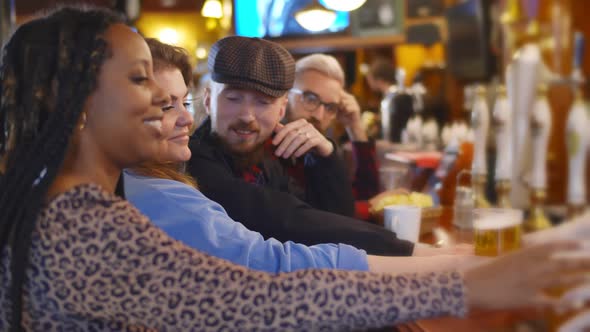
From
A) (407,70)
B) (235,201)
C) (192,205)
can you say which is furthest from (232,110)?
(407,70)

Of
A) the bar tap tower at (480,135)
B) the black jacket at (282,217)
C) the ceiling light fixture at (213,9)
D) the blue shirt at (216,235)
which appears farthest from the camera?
the ceiling light fixture at (213,9)

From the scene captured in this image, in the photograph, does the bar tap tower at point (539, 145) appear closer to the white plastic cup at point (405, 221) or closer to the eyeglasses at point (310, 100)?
the white plastic cup at point (405, 221)

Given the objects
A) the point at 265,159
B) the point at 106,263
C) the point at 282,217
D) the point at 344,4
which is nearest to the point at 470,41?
the point at 344,4

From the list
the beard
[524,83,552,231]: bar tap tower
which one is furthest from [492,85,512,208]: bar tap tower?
the beard

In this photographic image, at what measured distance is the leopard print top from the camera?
952 mm

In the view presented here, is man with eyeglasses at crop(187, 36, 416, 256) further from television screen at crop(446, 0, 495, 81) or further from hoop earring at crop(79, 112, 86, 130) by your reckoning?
television screen at crop(446, 0, 495, 81)

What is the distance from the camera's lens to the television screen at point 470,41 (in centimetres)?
564

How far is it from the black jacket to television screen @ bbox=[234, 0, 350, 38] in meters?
3.83

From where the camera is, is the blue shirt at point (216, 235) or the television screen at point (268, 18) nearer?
the blue shirt at point (216, 235)

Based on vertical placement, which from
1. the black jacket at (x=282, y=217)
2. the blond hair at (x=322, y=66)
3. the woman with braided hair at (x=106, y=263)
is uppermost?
the blond hair at (x=322, y=66)

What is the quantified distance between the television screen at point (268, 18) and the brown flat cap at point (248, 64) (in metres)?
3.53

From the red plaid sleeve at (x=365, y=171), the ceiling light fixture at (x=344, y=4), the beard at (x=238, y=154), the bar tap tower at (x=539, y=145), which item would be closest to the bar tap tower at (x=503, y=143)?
the bar tap tower at (x=539, y=145)

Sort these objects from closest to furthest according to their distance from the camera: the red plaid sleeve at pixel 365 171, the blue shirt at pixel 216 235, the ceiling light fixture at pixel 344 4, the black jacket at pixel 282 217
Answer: the blue shirt at pixel 216 235 → the black jacket at pixel 282 217 → the red plaid sleeve at pixel 365 171 → the ceiling light fixture at pixel 344 4

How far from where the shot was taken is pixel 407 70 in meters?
8.80
